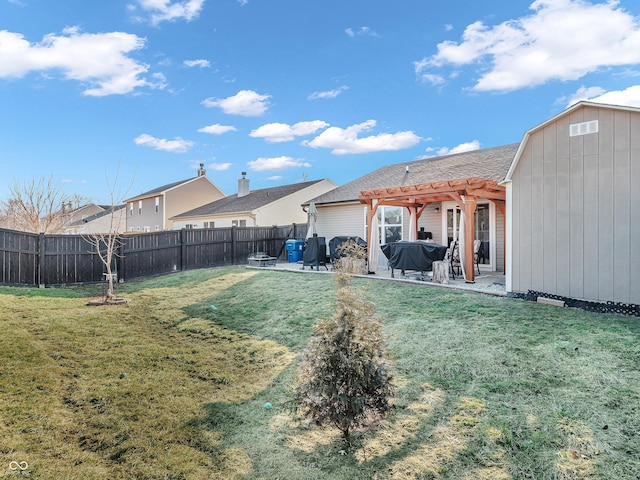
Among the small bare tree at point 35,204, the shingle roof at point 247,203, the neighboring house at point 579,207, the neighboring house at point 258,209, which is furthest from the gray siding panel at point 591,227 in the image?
the small bare tree at point 35,204

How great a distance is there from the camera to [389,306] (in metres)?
6.98

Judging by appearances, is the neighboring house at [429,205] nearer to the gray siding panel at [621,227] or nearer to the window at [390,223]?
the window at [390,223]

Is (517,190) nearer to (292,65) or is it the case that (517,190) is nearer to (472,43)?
(472,43)

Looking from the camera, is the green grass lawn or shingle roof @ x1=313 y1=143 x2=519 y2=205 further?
shingle roof @ x1=313 y1=143 x2=519 y2=205

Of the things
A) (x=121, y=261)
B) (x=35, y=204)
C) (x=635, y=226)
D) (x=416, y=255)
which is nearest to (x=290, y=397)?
(x=635, y=226)

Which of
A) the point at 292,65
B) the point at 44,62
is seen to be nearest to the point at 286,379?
the point at 292,65

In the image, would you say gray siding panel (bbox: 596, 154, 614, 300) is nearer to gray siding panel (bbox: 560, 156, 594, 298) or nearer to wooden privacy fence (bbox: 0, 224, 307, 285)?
gray siding panel (bbox: 560, 156, 594, 298)

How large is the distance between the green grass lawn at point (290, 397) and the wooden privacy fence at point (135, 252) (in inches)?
157

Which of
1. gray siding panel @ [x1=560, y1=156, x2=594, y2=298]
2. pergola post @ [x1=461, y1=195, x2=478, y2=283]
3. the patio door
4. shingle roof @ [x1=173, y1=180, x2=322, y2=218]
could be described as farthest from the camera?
shingle roof @ [x1=173, y1=180, x2=322, y2=218]

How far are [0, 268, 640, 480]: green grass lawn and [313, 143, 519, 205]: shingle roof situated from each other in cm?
667

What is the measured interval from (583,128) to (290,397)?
6.64m

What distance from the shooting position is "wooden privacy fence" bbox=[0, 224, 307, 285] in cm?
1012

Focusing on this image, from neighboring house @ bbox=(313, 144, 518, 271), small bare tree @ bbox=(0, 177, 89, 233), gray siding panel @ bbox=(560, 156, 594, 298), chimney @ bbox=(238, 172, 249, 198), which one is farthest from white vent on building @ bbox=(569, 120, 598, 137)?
chimney @ bbox=(238, 172, 249, 198)

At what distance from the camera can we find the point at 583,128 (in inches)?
257
